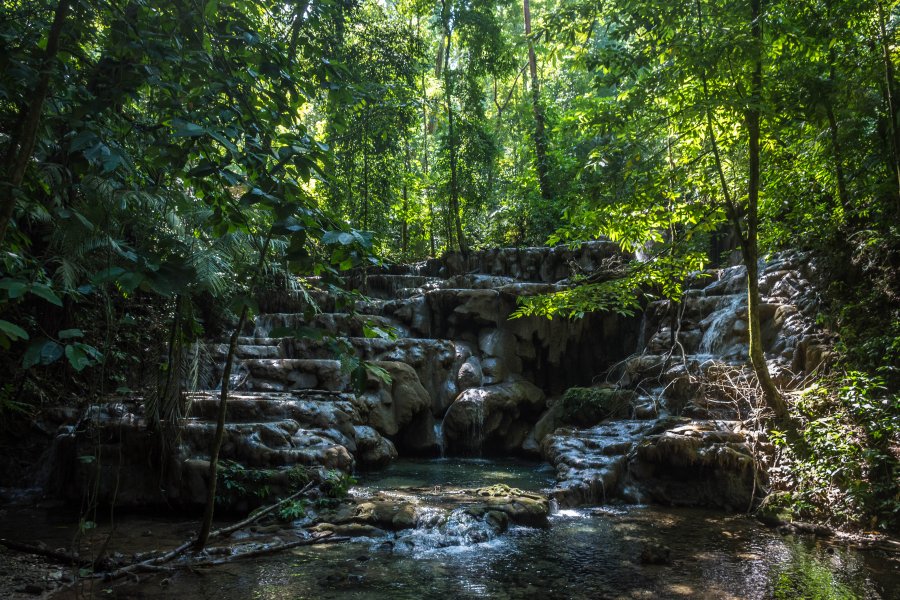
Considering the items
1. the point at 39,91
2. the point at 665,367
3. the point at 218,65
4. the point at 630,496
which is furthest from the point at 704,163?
the point at 39,91

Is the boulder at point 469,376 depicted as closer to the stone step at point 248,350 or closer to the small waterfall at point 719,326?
the stone step at point 248,350

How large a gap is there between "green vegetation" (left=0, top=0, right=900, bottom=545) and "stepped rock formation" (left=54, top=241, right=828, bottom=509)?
2.48ft

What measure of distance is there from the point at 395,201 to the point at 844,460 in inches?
606

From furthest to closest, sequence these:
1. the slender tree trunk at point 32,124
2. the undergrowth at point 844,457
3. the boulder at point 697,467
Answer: the boulder at point 697,467 < the undergrowth at point 844,457 < the slender tree trunk at point 32,124

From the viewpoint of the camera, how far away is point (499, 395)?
41.7 ft

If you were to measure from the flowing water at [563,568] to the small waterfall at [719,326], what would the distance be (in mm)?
4385

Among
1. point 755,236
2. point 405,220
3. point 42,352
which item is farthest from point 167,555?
point 405,220

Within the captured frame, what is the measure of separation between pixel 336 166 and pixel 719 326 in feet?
25.9

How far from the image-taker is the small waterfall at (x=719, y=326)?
10.9m

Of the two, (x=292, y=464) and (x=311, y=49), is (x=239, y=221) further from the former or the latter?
(x=292, y=464)

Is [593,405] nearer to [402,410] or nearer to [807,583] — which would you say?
[402,410]

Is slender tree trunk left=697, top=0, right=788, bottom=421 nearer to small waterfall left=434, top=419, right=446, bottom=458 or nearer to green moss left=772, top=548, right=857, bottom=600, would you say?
green moss left=772, top=548, right=857, bottom=600

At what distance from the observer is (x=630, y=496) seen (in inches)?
330

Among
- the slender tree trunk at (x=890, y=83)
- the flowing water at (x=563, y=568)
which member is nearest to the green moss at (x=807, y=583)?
the flowing water at (x=563, y=568)
